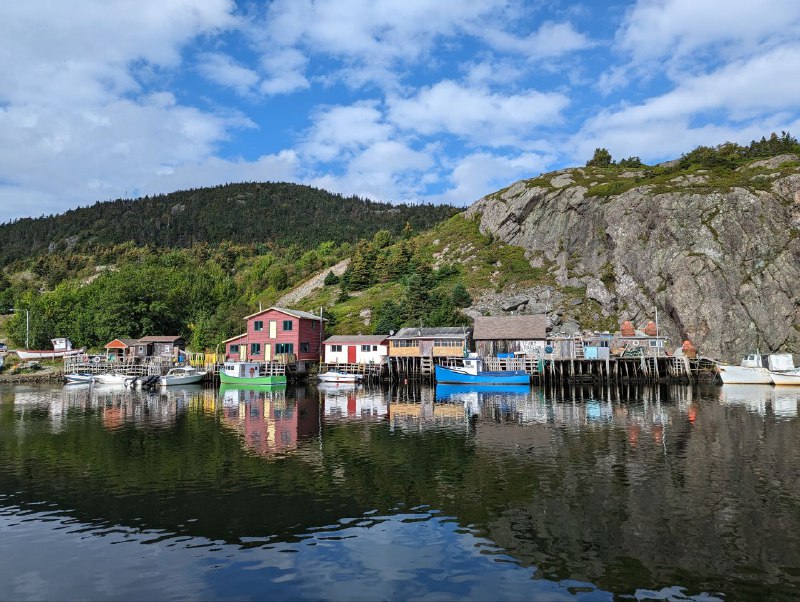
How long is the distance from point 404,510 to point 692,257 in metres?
77.5

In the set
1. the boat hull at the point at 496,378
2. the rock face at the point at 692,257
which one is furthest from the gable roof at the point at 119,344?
the rock face at the point at 692,257

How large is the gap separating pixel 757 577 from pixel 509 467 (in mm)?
12341

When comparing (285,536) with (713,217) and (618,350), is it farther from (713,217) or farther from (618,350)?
(713,217)

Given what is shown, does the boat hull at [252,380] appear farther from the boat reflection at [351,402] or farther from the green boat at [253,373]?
the boat reflection at [351,402]

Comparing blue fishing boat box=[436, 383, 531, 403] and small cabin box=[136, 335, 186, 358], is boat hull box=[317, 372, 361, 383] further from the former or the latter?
small cabin box=[136, 335, 186, 358]

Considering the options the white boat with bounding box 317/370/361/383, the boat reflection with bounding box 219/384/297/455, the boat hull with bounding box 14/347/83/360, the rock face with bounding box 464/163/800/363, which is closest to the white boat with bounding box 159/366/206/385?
the boat reflection with bounding box 219/384/297/455

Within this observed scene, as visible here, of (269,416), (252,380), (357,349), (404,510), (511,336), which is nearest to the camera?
(404,510)

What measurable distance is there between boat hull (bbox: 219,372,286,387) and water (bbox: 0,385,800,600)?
28.3m

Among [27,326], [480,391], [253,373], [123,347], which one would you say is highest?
[27,326]

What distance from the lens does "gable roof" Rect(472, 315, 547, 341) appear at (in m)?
72.2

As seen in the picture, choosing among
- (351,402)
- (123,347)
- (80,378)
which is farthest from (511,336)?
(123,347)

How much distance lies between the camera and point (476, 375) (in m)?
67.6

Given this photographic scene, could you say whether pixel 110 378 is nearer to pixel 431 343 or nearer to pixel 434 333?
pixel 431 343

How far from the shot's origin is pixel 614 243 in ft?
310
